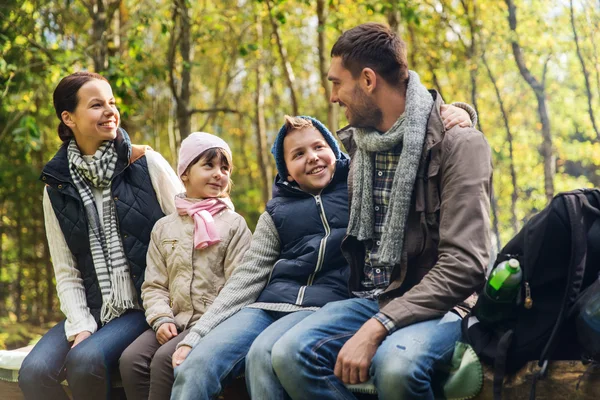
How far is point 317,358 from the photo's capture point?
8.58 ft

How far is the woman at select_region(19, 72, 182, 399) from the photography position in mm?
3426

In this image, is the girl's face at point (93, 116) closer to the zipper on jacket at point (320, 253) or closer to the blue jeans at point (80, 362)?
the blue jeans at point (80, 362)

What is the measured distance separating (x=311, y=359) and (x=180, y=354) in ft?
2.08

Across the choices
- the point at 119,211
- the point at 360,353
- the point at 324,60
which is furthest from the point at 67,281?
the point at 324,60

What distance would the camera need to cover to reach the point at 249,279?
3.15 metres

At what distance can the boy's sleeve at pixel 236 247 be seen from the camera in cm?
329

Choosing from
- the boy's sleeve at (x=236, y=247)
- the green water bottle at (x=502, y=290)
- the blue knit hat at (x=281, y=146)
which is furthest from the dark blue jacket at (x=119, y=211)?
the green water bottle at (x=502, y=290)

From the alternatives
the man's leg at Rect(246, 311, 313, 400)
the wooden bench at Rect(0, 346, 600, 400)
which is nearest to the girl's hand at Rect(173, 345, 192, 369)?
the man's leg at Rect(246, 311, 313, 400)

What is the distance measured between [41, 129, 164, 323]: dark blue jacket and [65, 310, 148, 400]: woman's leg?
31 cm

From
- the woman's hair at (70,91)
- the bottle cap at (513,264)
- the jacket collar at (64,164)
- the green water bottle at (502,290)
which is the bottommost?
the green water bottle at (502,290)

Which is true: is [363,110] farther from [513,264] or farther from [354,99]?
[513,264]

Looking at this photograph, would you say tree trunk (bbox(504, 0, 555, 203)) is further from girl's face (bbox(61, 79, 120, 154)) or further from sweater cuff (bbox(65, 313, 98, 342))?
sweater cuff (bbox(65, 313, 98, 342))

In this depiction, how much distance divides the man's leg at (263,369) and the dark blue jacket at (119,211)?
38.5 inches

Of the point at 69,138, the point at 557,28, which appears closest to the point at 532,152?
the point at 557,28
